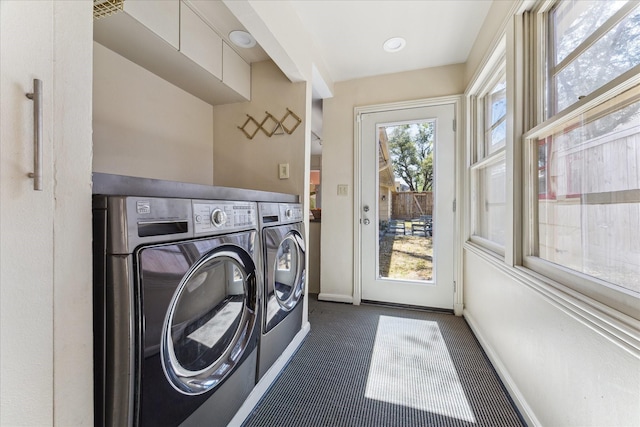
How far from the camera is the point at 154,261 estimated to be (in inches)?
27.6

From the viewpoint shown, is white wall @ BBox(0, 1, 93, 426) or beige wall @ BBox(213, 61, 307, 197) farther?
beige wall @ BBox(213, 61, 307, 197)

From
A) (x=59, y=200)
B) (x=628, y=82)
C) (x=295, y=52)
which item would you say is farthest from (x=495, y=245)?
(x=59, y=200)

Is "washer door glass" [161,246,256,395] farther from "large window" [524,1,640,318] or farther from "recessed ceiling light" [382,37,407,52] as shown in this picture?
"recessed ceiling light" [382,37,407,52]

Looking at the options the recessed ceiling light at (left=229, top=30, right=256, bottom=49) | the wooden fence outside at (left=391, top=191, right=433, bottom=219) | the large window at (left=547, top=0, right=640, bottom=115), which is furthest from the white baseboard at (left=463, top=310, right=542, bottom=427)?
the recessed ceiling light at (left=229, top=30, right=256, bottom=49)

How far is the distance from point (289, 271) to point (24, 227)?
1.18 m

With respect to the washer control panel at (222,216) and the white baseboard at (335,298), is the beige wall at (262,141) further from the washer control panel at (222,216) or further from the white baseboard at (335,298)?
the white baseboard at (335,298)

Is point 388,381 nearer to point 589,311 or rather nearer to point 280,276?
point 280,276

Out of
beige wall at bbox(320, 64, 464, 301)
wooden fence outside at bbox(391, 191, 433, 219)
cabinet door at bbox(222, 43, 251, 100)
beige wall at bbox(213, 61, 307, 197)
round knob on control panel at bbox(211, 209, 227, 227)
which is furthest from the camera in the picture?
beige wall at bbox(320, 64, 464, 301)

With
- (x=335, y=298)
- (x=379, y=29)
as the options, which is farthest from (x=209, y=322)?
(x=379, y=29)

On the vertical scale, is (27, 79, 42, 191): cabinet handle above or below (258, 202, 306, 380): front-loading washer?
above

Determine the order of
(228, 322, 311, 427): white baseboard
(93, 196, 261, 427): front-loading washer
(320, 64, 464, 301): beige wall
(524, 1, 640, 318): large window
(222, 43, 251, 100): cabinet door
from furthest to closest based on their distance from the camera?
(320, 64, 464, 301): beige wall
(222, 43, 251, 100): cabinet door
(228, 322, 311, 427): white baseboard
(524, 1, 640, 318): large window
(93, 196, 261, 427): front-loading washer

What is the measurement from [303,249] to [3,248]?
54.0 inches

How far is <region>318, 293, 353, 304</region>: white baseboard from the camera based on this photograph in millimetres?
2646

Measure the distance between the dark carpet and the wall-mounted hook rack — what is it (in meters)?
1.54
